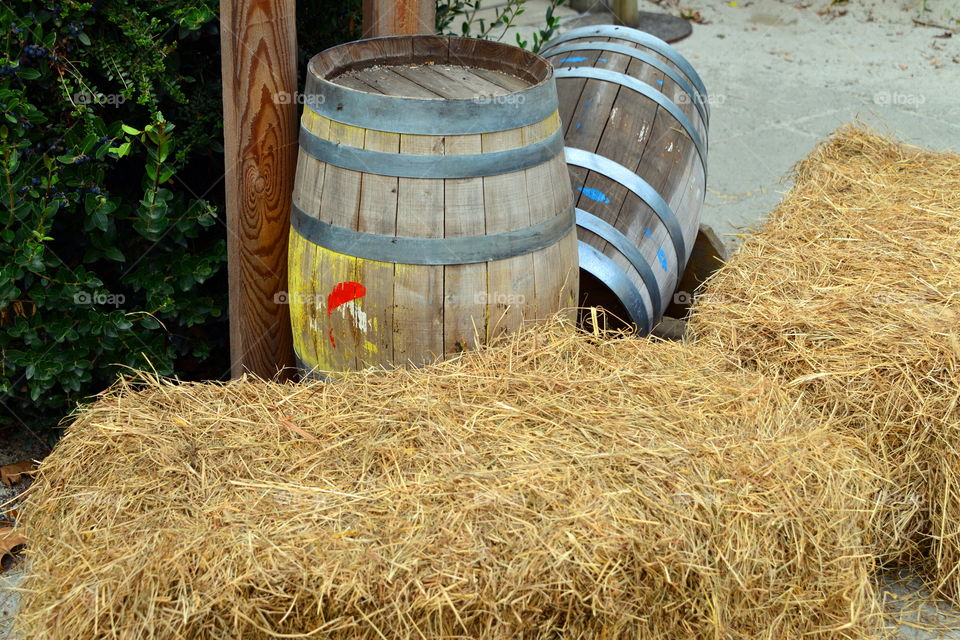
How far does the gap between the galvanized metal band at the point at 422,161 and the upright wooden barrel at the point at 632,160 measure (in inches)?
31.9

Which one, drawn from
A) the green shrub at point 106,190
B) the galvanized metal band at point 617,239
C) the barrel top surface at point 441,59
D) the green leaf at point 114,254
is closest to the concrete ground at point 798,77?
the galvanized metal band at point 617,239

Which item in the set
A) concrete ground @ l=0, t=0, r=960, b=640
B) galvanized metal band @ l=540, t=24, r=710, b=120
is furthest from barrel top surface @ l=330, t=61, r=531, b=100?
concrete ground @ l=0, t=0, r=960, b=640

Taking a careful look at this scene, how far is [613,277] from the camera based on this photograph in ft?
11.5

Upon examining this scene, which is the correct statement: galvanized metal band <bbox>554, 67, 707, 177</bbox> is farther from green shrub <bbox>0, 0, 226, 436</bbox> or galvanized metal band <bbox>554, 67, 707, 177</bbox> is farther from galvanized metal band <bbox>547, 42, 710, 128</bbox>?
green shrub <bbox>0, 0, 226, 436</bbox>

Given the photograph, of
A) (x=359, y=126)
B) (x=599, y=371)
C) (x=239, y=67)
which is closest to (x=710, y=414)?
(x=599, y=371)

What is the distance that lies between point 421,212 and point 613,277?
1.02 m

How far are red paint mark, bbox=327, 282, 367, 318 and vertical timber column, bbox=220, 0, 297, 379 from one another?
43 centimetres

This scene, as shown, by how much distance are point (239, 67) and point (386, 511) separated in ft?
5.03

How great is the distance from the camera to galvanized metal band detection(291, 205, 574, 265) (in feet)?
9.04

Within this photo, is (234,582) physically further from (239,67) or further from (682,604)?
(239,67)

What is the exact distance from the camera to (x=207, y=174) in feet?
11.7

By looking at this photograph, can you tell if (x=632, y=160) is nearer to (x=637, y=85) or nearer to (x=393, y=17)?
(x=637, y=85)

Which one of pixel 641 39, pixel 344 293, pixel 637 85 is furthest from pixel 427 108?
pixel 641 39

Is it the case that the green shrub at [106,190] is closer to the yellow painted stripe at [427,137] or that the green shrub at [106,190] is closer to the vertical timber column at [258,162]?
the vertical timber column at [258,162]
